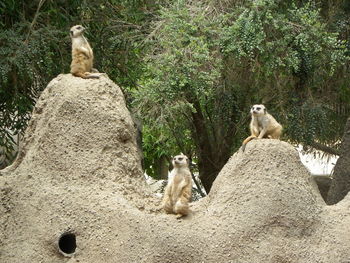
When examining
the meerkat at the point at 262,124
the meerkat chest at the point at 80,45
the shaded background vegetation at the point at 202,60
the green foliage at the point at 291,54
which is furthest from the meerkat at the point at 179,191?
the green foliage at the point at 291,54

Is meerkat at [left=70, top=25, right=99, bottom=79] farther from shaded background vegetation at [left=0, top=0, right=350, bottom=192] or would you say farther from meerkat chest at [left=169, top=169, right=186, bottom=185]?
shaded background vegetation at [left=0, top=0, right=350, bottom=192]

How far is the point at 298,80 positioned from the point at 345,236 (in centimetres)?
568

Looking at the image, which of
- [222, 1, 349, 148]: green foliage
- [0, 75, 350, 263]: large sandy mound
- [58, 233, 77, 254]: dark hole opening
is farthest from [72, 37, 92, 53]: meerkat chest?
[222, 1, 349, 148]: green foliage

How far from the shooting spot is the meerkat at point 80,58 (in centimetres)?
837

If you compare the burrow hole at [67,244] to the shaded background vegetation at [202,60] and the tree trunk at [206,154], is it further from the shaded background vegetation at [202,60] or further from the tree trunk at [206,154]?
the tree trunk at [206,154]

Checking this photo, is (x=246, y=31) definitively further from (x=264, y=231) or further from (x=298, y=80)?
(x=264, y=231)

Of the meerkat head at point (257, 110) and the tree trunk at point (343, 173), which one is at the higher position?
the meerkat head at point (257, 110)

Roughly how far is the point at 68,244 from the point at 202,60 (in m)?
4.14

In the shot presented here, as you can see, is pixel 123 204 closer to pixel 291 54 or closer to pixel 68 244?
A: pixel 68 244

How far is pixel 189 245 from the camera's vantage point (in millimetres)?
7215

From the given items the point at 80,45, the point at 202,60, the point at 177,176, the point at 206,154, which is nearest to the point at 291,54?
the point at 202,60

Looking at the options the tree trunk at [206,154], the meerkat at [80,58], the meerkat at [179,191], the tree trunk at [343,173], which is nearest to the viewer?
the meerkat at [179,191]

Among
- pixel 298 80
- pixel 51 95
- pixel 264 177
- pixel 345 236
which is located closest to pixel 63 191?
pixel 51 95

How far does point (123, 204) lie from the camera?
760 cm
